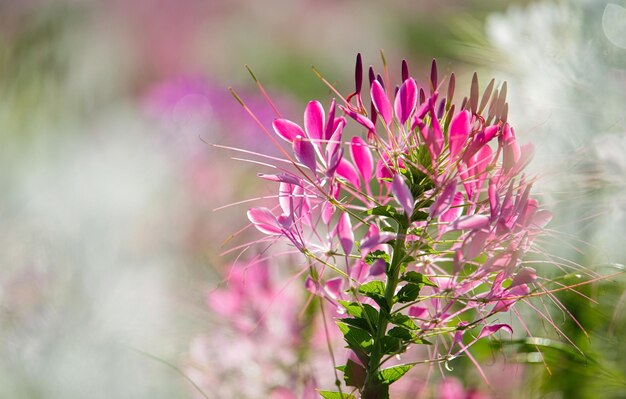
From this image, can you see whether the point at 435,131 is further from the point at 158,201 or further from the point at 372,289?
the point at 158,201

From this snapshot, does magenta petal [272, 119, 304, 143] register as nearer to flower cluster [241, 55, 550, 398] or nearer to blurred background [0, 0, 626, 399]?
flower cluster [241, 55, 550, 398]

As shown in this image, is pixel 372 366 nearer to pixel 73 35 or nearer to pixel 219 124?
pixel 73 35

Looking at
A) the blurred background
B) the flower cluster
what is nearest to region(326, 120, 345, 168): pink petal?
the flower cluster

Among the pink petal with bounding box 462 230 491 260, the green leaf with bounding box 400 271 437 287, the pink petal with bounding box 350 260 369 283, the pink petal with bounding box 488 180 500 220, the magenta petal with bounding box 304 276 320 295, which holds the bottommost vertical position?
the magenta petal with bounding box 304 276 320 295

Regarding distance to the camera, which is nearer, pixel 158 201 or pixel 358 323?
pixel 358 323

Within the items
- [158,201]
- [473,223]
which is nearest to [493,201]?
[473,223]

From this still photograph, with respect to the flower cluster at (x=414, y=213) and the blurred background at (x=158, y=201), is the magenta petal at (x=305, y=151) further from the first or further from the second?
the blurred background at (x=158, y=201)
